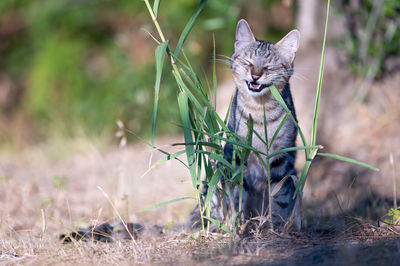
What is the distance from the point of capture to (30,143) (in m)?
8.83

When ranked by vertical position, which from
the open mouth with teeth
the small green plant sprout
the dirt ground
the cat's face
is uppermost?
the cat's face

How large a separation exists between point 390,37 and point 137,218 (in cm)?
337

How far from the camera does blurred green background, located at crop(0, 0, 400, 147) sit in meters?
7.50

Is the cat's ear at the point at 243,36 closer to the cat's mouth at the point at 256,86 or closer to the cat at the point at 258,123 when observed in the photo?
the cat at the point at 258,123

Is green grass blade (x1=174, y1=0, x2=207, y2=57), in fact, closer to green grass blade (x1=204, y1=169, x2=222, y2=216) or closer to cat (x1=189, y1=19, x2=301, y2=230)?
cat (x1=189, y1=19, x2=301, y2=230)

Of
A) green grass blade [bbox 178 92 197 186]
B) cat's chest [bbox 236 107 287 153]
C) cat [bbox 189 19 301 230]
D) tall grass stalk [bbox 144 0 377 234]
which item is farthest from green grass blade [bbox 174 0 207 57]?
cat's chest [bbox 236 107 287 153]

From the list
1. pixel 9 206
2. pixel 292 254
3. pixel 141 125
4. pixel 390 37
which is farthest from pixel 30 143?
pixel 292 254

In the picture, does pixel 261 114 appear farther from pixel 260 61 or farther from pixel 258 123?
pixel 260 61

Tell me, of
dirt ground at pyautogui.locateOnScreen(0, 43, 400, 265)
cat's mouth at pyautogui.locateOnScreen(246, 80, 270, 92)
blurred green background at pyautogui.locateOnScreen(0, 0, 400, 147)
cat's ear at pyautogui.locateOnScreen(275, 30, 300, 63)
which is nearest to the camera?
dirt ground at pyautogui.locateOnScreen(0, 43, 400, 265)

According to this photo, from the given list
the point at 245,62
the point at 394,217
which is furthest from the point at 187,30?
the point at 394,217

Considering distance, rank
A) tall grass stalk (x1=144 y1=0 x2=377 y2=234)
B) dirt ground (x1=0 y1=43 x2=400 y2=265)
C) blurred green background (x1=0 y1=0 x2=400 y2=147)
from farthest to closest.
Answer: blurred green background (x1=0 y1=0 x2=400 y2=147) < tall grass stalk (x1=144 y1=0 x2=377 y2=234) < dirt ground (x1=0 y1=43 x2=400 y2=265)

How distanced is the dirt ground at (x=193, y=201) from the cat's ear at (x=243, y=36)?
2.54 ft

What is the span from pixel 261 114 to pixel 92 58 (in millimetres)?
7423

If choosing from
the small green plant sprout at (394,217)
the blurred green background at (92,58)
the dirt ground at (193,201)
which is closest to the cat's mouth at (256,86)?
the dirt ground at (193,201)
